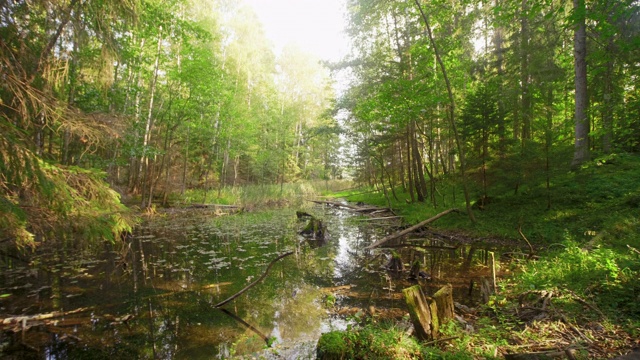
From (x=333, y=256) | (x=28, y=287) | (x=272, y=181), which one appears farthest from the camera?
(x=272, y=181)

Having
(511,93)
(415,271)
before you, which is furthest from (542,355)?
(511,93)

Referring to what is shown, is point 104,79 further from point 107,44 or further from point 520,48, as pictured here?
point 520,48

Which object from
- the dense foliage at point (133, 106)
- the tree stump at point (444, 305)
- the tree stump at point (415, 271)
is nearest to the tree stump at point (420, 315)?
the tree stump at point (444, 305)

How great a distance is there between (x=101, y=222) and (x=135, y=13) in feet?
12.8

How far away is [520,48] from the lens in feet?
42.4

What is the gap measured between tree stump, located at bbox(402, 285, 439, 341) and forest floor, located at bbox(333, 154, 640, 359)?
0.56 ft

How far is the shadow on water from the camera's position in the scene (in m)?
4.03

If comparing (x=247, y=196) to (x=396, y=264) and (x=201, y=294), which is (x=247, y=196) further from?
(x=396, y=264)

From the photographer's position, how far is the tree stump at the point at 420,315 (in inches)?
135

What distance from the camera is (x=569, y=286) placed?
4.46 m

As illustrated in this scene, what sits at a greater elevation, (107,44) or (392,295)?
(107,44)

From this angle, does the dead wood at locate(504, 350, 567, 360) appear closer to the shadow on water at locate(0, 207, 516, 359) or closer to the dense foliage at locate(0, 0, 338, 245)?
the shadow on water at locate(0, 207, 516, 359)

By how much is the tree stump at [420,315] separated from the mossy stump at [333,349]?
2.91 ft

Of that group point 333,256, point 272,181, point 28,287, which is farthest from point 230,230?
point 272,181
